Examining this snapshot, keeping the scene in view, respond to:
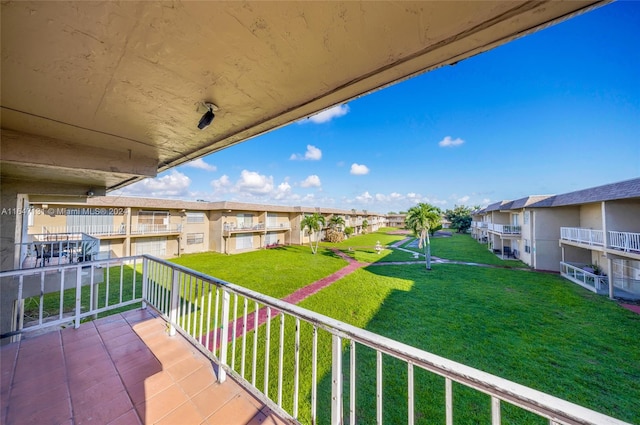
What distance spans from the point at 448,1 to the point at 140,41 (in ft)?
5.86

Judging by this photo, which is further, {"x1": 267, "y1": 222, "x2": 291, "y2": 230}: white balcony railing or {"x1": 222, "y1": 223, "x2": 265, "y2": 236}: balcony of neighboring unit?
{"x1": 267, "y1": 222, "x2": 291, "y2": 230}: white balcony railing

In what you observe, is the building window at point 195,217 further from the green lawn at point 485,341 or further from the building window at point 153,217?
the green lawn at point 485,341

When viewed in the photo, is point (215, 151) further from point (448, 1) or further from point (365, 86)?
point (448, 1)

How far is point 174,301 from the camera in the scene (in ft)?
10.7

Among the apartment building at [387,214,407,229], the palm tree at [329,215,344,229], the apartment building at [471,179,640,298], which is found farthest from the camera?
the apartment building at [387,214,407,229]

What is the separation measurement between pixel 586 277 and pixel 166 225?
26.4 m

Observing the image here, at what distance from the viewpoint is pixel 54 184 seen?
5.41 metres

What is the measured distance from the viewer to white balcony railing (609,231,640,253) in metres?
8.77

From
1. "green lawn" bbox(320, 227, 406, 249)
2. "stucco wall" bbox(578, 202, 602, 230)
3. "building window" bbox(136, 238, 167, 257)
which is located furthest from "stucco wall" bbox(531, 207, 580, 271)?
"building window" bbox(136, 238, 167, 257)

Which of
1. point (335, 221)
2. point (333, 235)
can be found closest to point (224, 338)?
point (335, 221)

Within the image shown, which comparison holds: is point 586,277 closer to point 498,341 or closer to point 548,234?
point 548,234

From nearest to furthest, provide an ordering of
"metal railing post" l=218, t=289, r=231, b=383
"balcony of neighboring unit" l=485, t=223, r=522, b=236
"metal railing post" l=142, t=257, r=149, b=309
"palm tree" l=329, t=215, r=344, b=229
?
1. "metal railing post" l=218, t=289, r=231, b=383
2. "metal railing post" l=142, t=257, r=149, b=309
3. "balcony of neighboring unit" l=485, t=223, r=522, b=236
4. "palm tree" l=329, t=215, r=344, b=229

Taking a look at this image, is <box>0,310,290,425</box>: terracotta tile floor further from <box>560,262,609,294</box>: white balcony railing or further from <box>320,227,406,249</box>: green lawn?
<box>320,227,406,249</box>: green lawn

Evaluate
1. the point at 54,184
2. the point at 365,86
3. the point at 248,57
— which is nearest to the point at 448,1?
the point at 365,86
